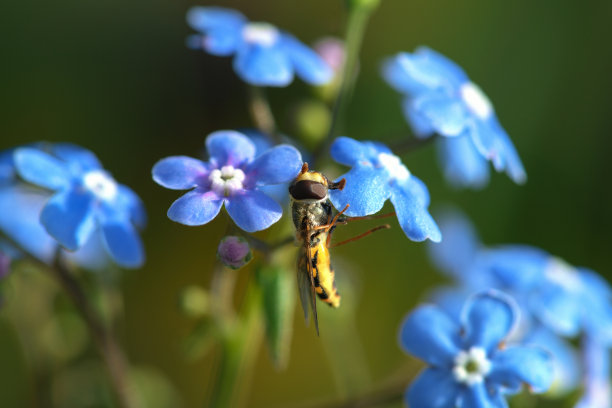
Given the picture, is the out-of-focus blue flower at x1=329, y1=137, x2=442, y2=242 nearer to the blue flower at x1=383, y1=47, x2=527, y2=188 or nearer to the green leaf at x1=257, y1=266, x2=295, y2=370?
the blue flower at x1=383, y1=47, x2=527, y2=188

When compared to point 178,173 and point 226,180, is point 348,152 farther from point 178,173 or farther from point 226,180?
point 178,173

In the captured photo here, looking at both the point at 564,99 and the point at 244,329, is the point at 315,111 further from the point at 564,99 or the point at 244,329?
the point at 564,99

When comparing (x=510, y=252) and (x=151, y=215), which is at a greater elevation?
(x=510, y=252)

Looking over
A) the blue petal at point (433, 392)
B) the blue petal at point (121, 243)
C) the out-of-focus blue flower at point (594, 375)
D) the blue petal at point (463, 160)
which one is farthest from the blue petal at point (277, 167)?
the out-of-focus blue flower at point (594, 375)

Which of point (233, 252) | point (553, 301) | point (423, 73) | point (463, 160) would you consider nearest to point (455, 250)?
point (463, 160)

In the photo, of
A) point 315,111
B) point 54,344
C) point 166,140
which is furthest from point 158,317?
point 315,111

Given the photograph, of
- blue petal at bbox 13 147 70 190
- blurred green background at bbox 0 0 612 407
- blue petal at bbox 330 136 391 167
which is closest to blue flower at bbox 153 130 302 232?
blue petal at bbox 330 136 391 167

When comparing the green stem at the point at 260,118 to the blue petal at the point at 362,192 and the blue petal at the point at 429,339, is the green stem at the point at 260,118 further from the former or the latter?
the blue petal at the point at 429,339
